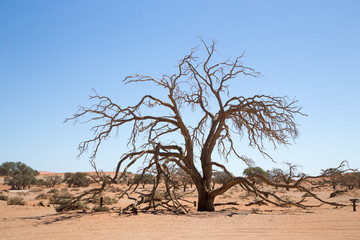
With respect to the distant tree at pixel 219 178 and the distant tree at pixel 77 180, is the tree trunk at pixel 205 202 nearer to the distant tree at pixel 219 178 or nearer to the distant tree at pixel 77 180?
the distant tree at pixel 219 178

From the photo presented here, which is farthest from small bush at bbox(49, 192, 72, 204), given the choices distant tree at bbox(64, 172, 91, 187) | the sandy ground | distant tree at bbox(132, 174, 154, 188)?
distant tree at bbox(64, 172, 91, 187)

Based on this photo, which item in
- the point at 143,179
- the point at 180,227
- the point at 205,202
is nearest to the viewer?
the point at 180,227

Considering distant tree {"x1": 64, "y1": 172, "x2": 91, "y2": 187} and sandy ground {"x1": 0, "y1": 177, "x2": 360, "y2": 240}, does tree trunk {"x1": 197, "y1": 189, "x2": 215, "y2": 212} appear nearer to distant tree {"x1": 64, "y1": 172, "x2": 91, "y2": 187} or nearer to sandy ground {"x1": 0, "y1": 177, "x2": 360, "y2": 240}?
sandy ground {"x1": 0, "y1": 177, "x2": 360, "y2": 240}

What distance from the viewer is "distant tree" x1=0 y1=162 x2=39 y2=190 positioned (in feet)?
136

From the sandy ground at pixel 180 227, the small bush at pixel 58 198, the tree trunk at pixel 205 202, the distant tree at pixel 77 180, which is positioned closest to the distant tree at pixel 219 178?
the tree trunk at pixel 205 202

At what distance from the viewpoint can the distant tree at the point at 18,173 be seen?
41375 mm

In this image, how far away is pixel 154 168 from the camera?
41.4 feet

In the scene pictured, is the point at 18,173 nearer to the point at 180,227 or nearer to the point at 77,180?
the point at 77,180

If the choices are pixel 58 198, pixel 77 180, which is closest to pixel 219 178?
pixel 58 198

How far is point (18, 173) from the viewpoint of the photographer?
52656 mm

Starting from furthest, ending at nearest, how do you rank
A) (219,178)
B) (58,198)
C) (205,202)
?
(219,178), (58,198), (205,202)

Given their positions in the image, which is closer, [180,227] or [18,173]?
[180,227]

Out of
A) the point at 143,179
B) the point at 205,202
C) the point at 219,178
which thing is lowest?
the point at 205,202

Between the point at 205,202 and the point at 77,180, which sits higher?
the point at 205,202
